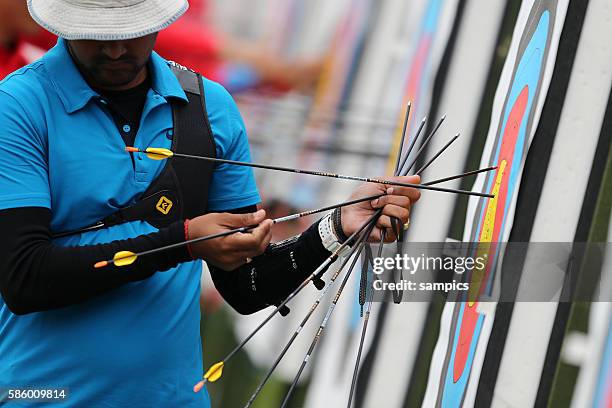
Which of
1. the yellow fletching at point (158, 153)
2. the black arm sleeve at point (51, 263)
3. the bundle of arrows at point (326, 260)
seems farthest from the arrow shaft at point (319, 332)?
the yellow fletching at point (158, 153)

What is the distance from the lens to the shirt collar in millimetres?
2277

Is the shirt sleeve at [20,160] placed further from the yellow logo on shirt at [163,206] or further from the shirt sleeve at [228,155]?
the shirt sleeve at [228,155]

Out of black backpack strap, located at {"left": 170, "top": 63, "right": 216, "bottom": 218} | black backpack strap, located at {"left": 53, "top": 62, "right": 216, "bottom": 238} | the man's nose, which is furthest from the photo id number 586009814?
the man's nose

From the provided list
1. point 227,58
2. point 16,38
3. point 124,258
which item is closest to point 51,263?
point 124,258

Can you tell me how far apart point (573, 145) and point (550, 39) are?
30 centimetres

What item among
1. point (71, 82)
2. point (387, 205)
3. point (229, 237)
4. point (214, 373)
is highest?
point (71, 82)

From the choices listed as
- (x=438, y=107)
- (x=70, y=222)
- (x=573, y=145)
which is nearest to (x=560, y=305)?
(x=573, y=145)

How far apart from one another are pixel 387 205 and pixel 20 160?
0.72 m

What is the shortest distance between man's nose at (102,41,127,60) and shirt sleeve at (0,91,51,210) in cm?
19

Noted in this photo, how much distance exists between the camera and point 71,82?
2.29 metres

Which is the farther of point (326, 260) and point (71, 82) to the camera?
point (326, 260)

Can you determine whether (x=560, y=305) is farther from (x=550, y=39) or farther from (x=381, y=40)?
(x=381, y=40)

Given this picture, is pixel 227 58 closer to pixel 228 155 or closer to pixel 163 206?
pixel 228 155

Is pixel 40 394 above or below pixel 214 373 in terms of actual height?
below
